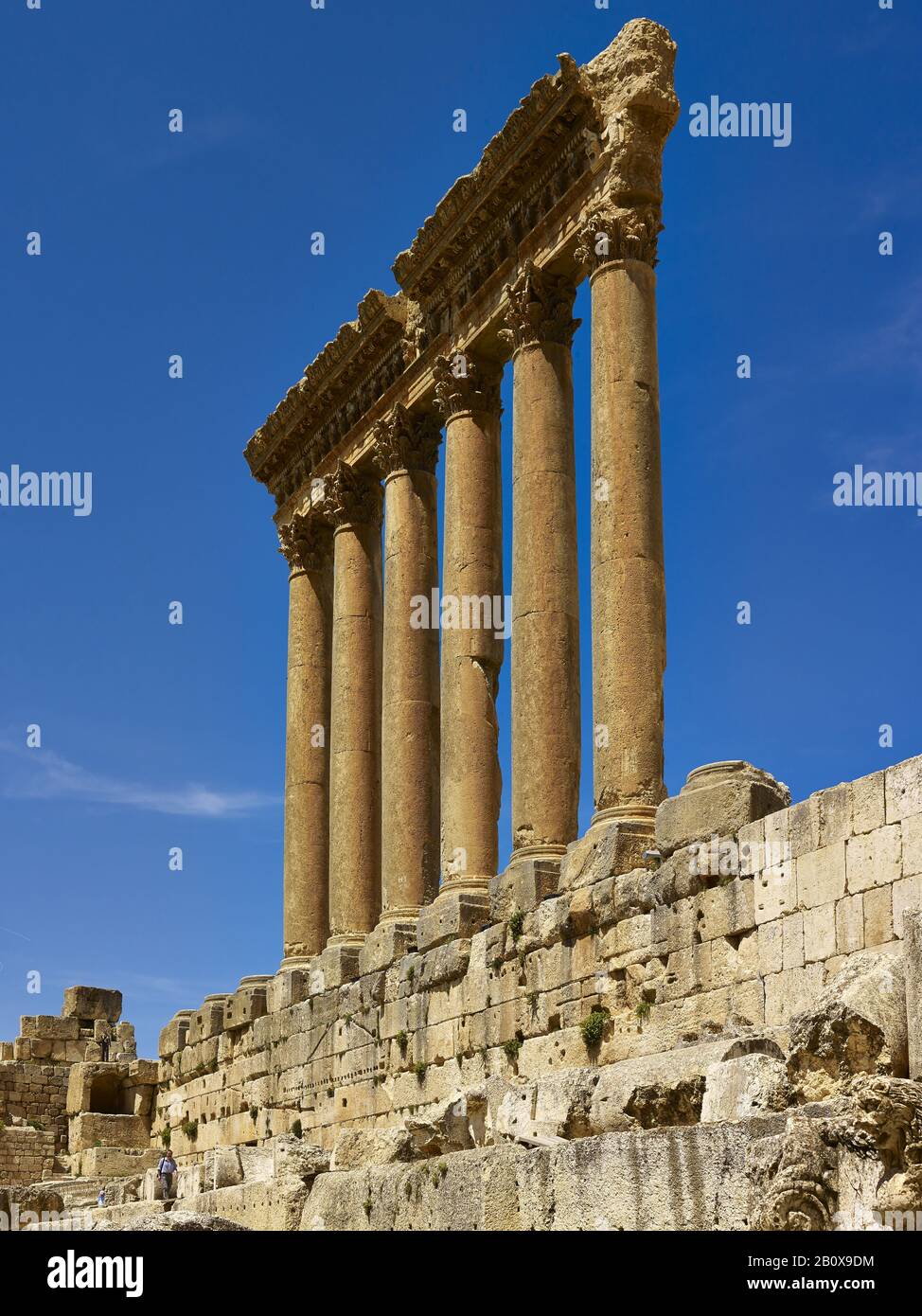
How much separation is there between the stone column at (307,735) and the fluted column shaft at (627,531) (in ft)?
35.7

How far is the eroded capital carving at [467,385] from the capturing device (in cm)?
2769

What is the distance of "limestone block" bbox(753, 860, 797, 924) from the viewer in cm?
1772

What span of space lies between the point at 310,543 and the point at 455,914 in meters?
11.1

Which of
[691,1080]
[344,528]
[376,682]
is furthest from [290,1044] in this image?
[691,1080]

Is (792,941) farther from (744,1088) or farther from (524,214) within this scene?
(524,214)

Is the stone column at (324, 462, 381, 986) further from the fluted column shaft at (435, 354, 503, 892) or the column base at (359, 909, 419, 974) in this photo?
the fluted column shaft at (435, 354, 503, 892)

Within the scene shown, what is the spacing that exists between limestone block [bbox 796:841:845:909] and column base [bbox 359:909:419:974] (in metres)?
10.2

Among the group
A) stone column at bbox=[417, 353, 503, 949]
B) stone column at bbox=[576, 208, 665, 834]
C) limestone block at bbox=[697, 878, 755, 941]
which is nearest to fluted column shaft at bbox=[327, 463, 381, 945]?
stone column at bbox=[417, 353, 503, 949]

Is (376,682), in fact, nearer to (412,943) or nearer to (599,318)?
(412,943)

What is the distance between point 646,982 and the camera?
2023cm

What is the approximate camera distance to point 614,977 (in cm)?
2092

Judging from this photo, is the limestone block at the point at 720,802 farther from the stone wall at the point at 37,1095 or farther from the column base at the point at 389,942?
the stone wall at the point at 37,1095
